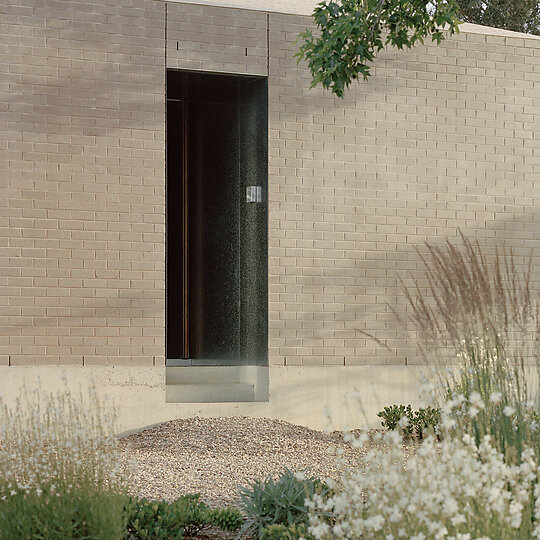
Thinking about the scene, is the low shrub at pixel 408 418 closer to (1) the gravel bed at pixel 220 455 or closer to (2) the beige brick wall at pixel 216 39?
(1) the gravel bed at pixel 220 455

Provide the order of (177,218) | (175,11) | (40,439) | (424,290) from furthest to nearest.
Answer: (177,218) → (424,290) → (175,11) → (40,439)

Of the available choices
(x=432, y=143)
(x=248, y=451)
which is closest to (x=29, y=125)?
(x=248, y=451)

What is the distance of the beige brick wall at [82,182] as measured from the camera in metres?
7.63

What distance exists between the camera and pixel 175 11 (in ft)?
26.9

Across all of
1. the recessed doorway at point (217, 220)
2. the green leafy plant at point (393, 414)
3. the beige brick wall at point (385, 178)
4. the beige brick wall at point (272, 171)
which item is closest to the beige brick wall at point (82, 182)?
the beige brick wall at point (272, 171)

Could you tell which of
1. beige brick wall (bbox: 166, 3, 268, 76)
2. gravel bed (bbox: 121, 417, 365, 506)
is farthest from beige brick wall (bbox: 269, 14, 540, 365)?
gravel bed (bbox: 121, 417, 365, 506)

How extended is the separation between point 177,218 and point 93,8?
264 centimetres

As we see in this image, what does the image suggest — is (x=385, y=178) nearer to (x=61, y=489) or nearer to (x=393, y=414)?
(x=393, y=414)

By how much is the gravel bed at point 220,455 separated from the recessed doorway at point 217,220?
97 centimetres

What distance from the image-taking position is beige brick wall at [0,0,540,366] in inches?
303

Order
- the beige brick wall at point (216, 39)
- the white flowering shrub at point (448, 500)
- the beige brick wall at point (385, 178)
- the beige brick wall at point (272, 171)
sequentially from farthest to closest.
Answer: the beige brick wall at point (385, 178) → the beige brick wall at point (216, 39) → the beige brick wall at point (272, 171) → the white flowering shrub at point (448, 500)

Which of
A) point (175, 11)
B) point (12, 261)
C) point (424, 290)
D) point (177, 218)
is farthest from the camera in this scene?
point (177, 218)

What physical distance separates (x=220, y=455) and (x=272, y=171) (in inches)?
113

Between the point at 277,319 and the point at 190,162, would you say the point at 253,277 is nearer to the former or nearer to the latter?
the point at 277,319
